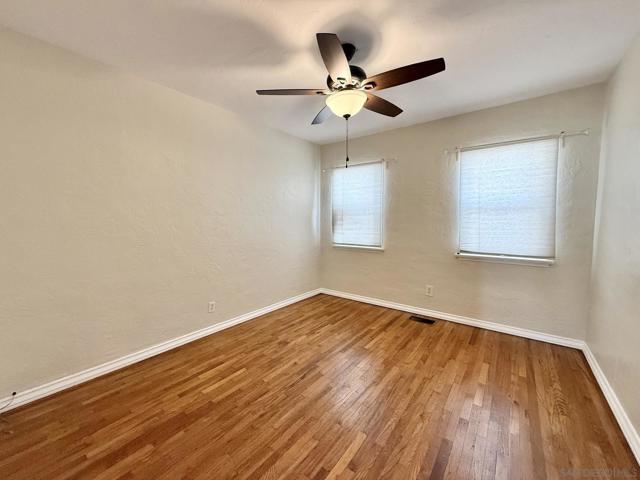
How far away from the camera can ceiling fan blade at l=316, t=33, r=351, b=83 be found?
1325mm

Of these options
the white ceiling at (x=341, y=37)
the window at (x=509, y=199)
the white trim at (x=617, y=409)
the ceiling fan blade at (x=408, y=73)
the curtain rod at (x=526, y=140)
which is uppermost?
the white ceiling at (x=341, y=37)

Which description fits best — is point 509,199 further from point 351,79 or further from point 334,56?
point 334,56

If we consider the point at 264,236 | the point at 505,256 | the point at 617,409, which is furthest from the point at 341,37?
the point at 617,409

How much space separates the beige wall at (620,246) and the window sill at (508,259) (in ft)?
1.16

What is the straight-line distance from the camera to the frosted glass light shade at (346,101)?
1764 mm

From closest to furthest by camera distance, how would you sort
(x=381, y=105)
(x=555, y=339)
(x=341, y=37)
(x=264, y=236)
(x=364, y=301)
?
(x=341, y=37)
(x=381, y=105)
(x=555, y=339)
(x=264, y=236)
(x=364, y=301)

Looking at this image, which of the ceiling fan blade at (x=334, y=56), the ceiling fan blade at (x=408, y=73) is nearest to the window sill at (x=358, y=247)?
the ceiling fan blade at (x=408, y=73)

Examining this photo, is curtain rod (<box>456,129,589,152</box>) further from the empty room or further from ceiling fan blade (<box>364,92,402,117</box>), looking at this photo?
ceiling fan blade (<box>364,92,402,117</box>)

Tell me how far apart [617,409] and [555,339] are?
1071 millimetres

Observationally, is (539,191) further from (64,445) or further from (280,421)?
(64,445)

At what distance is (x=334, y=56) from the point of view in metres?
1.47

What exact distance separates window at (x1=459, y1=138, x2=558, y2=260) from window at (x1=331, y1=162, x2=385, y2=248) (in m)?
1.07

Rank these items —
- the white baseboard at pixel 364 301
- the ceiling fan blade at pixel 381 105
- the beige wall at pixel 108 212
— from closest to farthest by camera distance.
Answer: the white baseboard at pixel 364 301
the beige wall at pixel 108 212
the ceiling fan blade at pixel 381 105

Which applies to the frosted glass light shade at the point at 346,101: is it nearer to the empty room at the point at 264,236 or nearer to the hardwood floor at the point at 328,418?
the empty room at the point at 264,236
